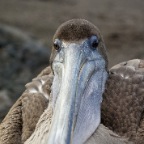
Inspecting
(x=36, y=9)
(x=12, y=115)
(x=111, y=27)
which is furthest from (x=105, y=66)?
(x=36, y=9)

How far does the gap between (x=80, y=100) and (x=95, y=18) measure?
954 centimetres

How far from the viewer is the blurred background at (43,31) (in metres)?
9.70

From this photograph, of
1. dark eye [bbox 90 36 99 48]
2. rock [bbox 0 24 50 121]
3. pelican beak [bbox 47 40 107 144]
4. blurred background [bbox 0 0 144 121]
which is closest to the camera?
pelican beak [bbox 47 40 107 144]

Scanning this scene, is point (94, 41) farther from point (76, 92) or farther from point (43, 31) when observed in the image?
point (43, 31)

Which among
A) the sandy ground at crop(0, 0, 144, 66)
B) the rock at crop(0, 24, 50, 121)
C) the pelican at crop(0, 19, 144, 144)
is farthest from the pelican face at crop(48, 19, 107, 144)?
the sandy ground at crop(0, 0, 144, 66)

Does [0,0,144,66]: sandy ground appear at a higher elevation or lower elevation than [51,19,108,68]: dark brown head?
higher

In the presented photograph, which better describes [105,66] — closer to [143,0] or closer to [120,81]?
[120,81]

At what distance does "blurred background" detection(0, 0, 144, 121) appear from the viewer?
970 centimetres

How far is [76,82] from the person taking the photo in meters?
4.66

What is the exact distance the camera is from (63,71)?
190 inches

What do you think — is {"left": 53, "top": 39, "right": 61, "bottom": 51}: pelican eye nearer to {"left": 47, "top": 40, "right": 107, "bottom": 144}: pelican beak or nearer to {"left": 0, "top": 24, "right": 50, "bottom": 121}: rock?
{"left": 47, "top": 40, "right": 107, "bottom": 144}: pelican beak

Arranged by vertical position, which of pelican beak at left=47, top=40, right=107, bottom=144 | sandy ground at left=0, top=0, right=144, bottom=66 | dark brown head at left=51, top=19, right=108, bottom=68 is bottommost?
pelican beak at left=47, top=40, right=107, bottom=144

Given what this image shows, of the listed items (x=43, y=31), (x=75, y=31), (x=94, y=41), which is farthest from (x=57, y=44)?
(x=43, y=31)

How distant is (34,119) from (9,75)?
383 centimetres
